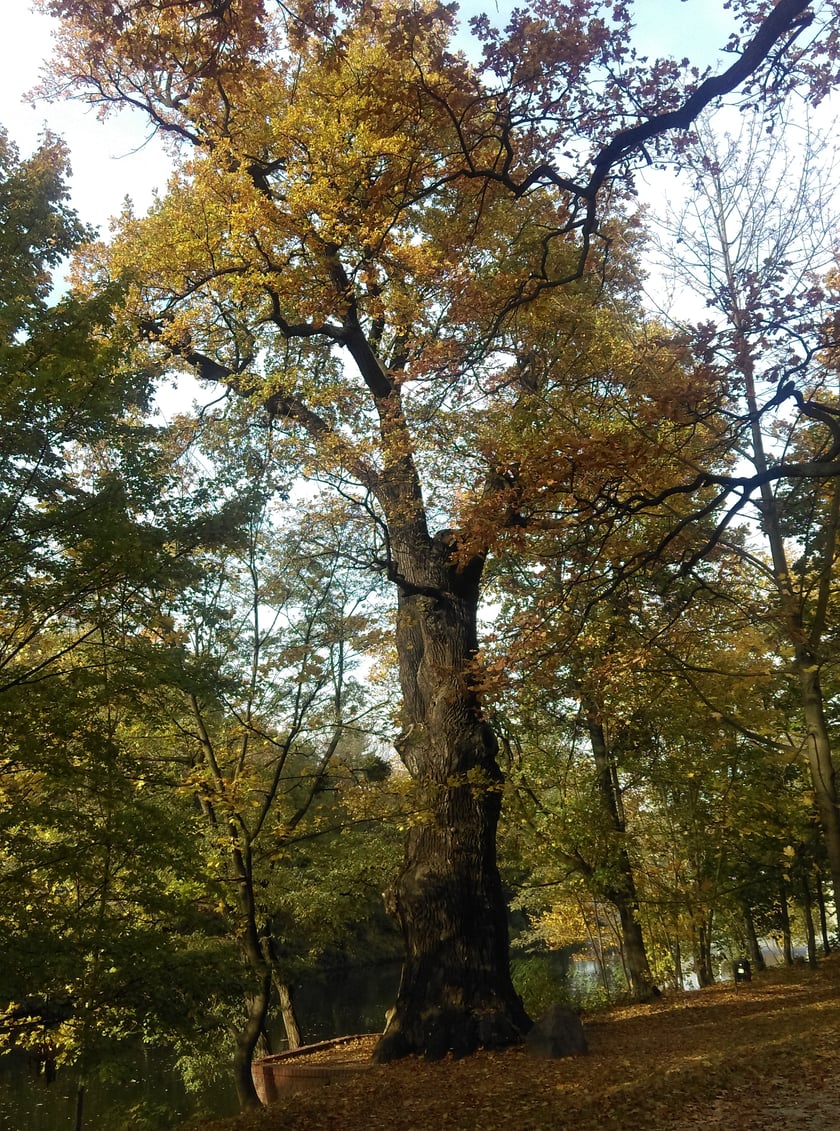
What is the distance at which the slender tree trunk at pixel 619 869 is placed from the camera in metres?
11.5

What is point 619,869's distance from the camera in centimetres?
1160

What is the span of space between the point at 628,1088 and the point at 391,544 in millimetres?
6199

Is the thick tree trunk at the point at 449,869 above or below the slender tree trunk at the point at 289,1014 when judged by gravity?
above

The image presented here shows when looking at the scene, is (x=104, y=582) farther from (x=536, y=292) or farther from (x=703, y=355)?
(x=703, y=355)

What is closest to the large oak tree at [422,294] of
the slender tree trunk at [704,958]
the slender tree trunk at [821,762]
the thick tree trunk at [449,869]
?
the thick tree trunk at [449,869]

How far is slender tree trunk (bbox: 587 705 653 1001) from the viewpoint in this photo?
11500 mm

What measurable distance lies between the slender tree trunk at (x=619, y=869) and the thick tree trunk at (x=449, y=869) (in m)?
3.09

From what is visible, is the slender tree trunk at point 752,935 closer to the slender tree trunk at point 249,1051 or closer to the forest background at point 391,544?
the forest background at point 391,544

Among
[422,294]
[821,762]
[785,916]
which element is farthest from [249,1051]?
[785,916]

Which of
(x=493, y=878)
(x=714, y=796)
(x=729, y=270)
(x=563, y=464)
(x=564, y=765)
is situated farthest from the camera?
(x=564, y=765)

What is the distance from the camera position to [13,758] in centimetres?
503

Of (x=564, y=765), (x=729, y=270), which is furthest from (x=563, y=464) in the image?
(x=564, y=765)

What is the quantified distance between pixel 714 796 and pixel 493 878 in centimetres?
557

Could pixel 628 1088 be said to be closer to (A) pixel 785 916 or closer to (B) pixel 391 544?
(B) pixel 391 544
